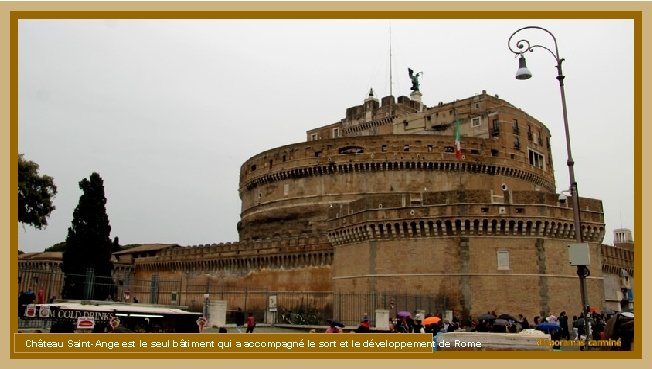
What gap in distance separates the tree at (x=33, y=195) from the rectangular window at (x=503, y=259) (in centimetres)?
2193

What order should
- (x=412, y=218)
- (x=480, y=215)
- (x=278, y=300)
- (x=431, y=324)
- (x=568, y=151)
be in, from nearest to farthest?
(x=568, y=151)
(x=431, y=324)
(x=480, y=215)
(x=412, y=218)
(x=278, y=300)

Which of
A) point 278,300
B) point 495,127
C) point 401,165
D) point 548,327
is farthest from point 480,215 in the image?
point 495,127

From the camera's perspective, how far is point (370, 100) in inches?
2176

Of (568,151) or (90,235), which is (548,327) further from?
(90,235)

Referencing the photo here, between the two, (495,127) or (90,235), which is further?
(495,127)

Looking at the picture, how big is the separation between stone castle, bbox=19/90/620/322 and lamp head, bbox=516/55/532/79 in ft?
39.4

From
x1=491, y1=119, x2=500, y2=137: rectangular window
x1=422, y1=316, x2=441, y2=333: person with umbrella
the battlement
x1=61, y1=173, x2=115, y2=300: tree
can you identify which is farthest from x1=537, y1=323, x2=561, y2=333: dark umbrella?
x1=491, y1=119, x2=500, y2=137: rectangular window

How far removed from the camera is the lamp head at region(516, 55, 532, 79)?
12.9 metres

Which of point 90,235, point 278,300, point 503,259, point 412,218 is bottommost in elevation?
point 278,300

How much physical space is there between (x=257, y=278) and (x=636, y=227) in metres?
31.8

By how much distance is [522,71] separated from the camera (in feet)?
42.5

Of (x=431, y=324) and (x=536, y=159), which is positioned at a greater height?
(x=536, y=159)

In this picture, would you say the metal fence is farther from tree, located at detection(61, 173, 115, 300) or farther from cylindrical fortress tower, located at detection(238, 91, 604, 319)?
tree, located at detection(61, 173, 115, 300)

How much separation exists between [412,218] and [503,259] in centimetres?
400
